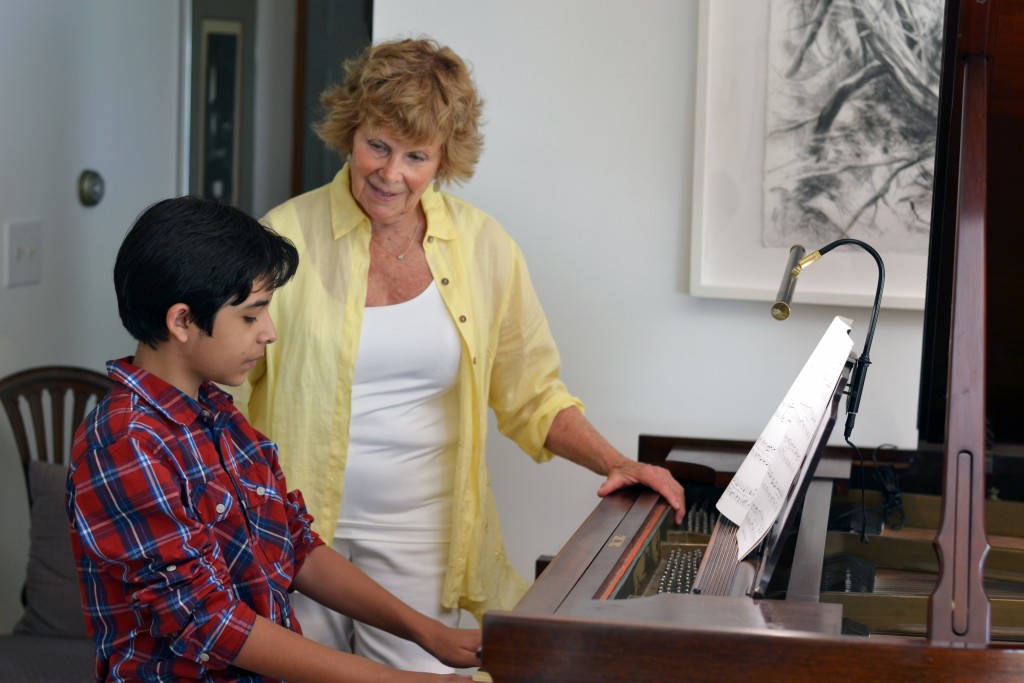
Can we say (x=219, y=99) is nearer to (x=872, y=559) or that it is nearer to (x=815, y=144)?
(x=815, y=144)

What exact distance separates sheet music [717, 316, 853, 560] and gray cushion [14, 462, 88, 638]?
155 cm

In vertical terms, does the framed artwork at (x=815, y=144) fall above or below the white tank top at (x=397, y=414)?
above

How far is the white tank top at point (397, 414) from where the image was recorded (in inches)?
84.7

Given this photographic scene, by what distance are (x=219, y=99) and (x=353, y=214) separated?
1371 millimetres

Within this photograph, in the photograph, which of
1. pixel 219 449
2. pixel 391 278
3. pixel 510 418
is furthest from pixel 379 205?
pixel 219 449

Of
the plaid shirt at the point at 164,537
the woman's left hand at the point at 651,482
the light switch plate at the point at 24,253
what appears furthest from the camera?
the light switch plate at the point at 24,253

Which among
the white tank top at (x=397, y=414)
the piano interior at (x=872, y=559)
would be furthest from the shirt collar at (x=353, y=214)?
the piano interior at (x=872, y=559)

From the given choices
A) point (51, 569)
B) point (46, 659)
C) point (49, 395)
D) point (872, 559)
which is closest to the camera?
point (872, 559)

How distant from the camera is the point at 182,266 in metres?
1.51

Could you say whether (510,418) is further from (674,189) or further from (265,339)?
(265,339)

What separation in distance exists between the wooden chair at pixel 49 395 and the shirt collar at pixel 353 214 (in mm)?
881

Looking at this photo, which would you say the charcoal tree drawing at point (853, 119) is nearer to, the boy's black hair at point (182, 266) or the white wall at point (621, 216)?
the white wall at point (621, 216)

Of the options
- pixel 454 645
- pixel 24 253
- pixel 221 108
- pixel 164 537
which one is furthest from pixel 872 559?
pixel 221 108

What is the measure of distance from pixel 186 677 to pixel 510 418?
974 millimetres
